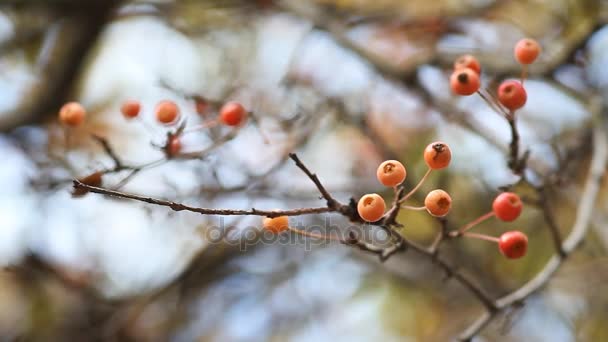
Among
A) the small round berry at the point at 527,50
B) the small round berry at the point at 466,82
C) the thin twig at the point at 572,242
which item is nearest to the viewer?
the small round berry at the point at 466,82

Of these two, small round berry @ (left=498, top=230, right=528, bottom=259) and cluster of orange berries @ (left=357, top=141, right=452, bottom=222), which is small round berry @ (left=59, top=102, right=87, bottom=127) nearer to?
cluster of orange berries @ (left=357, top=141, right=452, bottom=222)

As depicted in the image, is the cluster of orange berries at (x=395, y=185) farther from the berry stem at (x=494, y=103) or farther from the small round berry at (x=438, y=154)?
the berry stem at (x=494, y=103)

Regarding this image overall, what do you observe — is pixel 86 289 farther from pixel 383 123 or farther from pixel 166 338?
pixel 383 123

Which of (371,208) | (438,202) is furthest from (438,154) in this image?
(371,208)

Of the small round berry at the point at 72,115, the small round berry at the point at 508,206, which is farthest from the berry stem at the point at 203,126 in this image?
the small round berry at the point at 508,206

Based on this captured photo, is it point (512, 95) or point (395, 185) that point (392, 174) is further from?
point (512, 95)

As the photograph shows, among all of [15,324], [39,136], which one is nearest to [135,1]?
[39,136]

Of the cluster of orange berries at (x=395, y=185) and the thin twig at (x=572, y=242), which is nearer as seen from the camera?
the cluster of orange berries at (x=395, y=185)
